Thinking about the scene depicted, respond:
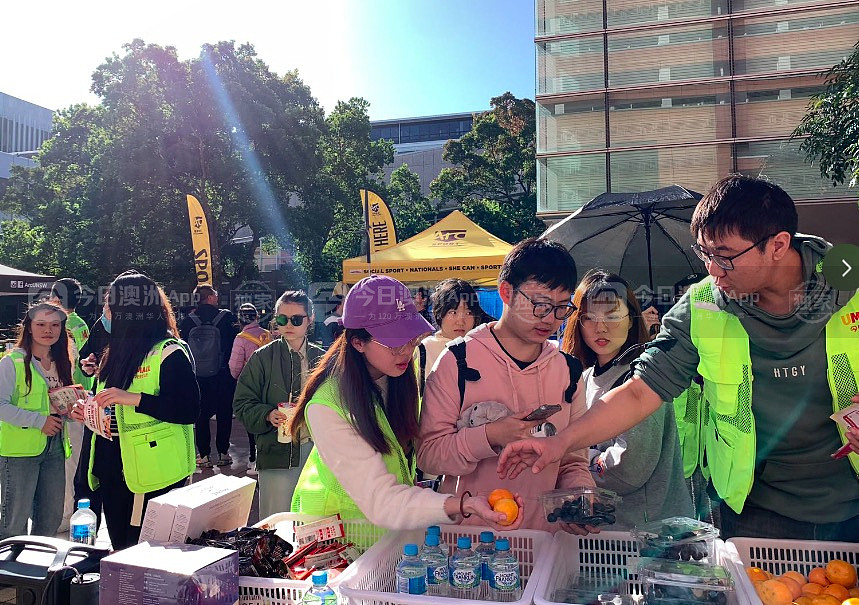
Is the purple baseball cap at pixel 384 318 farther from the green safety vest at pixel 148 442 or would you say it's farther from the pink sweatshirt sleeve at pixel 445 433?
the green safety vest at pixel 148 442

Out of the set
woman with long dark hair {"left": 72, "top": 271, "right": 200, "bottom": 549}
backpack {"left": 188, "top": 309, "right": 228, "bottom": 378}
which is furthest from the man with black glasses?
backpack {"left": 188, "top": 309, "right": 228, "bottom": 378}

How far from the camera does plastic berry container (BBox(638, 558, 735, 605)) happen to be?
4.82ft

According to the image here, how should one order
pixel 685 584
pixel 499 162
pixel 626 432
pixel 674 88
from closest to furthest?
pixel 685 584, pixel 626 432, pixel 674 88, pixel 499 162

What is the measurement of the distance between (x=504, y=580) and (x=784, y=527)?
47.6 inches

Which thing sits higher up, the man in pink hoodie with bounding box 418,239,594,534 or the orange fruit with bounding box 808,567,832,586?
the man in pink hoodie with bounding box 418,239,594,534

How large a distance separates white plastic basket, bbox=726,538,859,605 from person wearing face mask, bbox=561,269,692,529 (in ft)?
3.16

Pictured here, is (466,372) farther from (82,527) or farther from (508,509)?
(82,527)

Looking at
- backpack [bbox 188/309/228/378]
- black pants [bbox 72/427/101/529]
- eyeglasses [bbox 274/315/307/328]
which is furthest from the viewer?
backpack [bbox 188/309/228/378]

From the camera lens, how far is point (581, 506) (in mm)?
1810

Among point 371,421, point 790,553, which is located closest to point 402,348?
point 371,421

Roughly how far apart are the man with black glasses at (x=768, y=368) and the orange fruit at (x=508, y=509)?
19cm

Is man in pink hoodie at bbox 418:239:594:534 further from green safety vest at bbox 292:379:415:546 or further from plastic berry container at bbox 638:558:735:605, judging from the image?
plastic berry container at bbox 638:558:735:605

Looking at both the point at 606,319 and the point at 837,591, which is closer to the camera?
the point at 837,591

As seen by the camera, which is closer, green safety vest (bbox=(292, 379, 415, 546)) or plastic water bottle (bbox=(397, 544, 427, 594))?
plastic water bottle (bbox=(397, 544, 427, 594))
